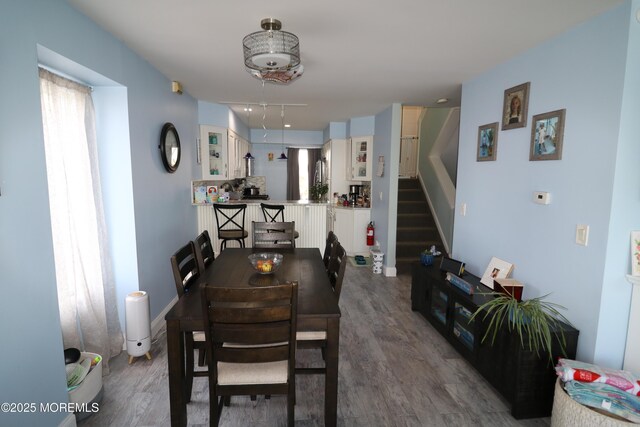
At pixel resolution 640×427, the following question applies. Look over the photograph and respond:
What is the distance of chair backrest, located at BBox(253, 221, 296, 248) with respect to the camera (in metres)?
3.26

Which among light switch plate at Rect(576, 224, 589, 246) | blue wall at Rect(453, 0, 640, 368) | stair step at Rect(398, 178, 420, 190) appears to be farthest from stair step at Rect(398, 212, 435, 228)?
light switch plate at Rect(576, 224, 589, 246)

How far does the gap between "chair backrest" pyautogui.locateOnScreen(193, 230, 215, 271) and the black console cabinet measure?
2084 mm

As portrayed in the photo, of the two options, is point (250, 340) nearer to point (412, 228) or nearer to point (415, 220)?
point (412, 228)

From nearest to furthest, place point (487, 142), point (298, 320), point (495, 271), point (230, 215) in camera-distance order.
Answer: point (298, 320), point (495, 271), point (487, 142), point (230, 215)

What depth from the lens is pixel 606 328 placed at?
1.96 meters

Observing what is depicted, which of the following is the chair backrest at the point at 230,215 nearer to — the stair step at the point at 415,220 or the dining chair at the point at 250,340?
the stair step at the point at 415,220

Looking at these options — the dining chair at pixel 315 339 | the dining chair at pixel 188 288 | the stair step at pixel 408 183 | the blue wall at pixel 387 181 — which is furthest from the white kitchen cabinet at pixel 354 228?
the dining chair at pixel 188 288

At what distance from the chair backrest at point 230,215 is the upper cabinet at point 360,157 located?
6.96 ft

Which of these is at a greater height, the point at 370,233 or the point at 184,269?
the point at 184,269

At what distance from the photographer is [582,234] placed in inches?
81.0

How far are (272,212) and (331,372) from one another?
3.45m

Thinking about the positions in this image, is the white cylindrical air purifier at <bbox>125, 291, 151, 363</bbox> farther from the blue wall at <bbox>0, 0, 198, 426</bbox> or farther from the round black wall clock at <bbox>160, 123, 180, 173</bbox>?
the round black wall clock at <bbox>160, 123, 180, 173</bbox>

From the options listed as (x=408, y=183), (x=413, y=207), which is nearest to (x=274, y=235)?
(x=413, y=207)

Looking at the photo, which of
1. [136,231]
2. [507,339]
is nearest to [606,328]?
[507,339]
